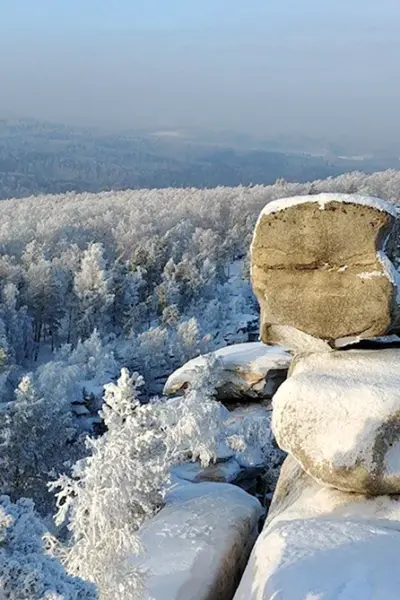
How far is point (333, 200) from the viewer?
7684 millimetres

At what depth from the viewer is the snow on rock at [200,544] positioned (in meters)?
7.88

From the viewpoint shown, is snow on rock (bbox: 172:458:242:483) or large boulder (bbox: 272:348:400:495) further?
snow on rock (bbox: 172:458:242:483)

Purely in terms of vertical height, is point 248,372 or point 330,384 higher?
point 330,384

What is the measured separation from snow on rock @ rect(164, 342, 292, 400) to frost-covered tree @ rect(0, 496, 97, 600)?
14.7 meters

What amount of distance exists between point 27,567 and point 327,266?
459 centimetres

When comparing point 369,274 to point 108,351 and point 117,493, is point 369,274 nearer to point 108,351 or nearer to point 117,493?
point 117,493

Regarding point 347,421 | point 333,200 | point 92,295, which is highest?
point 333,200

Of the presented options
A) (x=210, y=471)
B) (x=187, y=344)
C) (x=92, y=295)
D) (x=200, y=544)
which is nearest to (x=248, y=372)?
(x=210, y=471)

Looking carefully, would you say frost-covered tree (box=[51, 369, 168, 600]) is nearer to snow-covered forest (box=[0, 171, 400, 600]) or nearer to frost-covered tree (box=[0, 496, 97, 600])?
snow-covered forest (box=[0, 171, 400, 600])

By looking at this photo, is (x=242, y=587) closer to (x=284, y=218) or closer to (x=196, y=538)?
(x=196, y=538)

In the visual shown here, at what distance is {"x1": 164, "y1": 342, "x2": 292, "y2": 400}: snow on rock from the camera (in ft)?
65.2

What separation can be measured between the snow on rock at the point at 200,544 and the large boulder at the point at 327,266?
8.81 feet

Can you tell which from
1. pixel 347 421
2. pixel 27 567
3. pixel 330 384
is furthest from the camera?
pixel 330 384

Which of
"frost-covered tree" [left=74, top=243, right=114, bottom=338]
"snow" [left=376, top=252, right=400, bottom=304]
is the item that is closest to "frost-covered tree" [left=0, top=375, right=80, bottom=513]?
"snow" [left=376, top=252, right=400, bottom=304]
